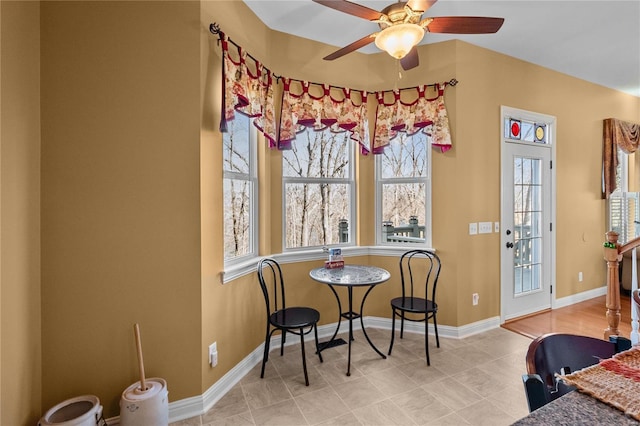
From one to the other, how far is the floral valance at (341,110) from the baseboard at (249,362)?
1.82 meters

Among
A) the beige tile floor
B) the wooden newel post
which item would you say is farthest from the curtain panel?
the wooden newel post

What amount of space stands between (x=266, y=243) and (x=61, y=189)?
1.55 metres

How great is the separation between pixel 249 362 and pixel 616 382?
7.94 ft

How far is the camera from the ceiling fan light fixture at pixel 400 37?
185 cm

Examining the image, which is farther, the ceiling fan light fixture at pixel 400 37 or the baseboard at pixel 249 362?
the baseboard at pixel 249 362

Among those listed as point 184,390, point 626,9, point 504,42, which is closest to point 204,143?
point 184,390

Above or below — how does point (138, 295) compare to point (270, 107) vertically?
below

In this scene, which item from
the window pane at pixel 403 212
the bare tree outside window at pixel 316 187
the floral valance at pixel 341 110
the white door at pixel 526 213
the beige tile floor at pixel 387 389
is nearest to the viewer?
the beige tile floor at pixel 387 389

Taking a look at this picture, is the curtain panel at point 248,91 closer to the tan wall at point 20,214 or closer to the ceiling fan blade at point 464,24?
the tan wall at point 20,214

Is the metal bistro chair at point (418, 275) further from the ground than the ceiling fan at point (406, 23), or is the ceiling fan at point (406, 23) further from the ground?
the ceiling fan at point (406, 23)

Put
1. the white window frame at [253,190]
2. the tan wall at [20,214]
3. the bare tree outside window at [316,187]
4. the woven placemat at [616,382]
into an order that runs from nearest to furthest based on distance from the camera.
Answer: the woven placemat at [616,382], the tan wall at [20,214], the white window frame at [253,190], the bare tree outside window at [316,187]

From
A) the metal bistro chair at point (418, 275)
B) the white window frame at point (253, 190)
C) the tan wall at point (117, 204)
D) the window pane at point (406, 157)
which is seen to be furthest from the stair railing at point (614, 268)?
the tan wall at point (117, 204)

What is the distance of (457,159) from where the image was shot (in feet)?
10.5

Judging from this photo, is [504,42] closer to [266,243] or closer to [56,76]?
[266,243]
